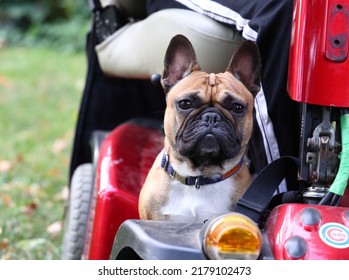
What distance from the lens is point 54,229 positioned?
149 inches

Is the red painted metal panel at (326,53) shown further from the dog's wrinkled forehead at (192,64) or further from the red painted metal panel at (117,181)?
the red painted metal panel at (117,181)

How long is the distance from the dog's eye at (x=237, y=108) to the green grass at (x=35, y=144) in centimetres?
162

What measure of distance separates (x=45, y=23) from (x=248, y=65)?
8004 millimetres

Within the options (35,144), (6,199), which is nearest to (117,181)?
(6,199)

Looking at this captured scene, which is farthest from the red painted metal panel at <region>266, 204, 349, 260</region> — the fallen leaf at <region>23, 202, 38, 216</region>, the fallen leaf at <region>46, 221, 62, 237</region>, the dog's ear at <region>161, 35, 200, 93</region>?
the fallen leaf at <region>23, 202, 38, 216</region>

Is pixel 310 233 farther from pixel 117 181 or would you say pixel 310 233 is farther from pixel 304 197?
pixel 117 181

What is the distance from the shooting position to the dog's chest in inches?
83.0

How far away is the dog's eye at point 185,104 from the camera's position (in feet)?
6.41

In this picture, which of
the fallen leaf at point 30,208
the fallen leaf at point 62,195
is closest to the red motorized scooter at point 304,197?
the fallen leaf at point 30,208

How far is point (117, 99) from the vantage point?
3432 mm

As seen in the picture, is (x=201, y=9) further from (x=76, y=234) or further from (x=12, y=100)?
(x=12, y=100)

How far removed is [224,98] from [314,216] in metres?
0.42
